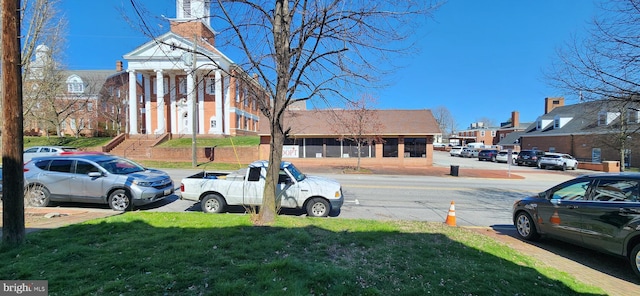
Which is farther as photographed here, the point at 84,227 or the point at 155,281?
the point at 84,227

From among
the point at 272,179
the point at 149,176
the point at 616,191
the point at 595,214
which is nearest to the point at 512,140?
the point at 616,191

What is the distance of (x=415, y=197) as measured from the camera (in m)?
11.4

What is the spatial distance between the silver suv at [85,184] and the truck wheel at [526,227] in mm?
9510

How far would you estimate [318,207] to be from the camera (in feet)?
25.0

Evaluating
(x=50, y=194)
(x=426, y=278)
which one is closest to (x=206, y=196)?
(x=50, y=194)

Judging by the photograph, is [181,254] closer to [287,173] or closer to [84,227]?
[84,227]

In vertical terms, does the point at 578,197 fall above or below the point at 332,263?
above

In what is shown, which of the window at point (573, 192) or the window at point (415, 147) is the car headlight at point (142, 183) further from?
the window at point (415, 147)

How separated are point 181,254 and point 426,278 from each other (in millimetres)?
3368

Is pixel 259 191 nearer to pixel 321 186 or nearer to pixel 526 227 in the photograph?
pixel 321 186

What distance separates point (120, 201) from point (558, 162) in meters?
35.5

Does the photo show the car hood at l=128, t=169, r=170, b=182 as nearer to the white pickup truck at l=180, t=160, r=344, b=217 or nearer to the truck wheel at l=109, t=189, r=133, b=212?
the truck wheel at l=109, t=189, r=133, b=212

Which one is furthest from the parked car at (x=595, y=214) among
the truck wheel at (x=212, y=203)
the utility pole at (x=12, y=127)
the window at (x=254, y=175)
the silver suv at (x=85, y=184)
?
the silver suv at (x=85, y=184)

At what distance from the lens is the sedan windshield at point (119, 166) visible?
330 inches
